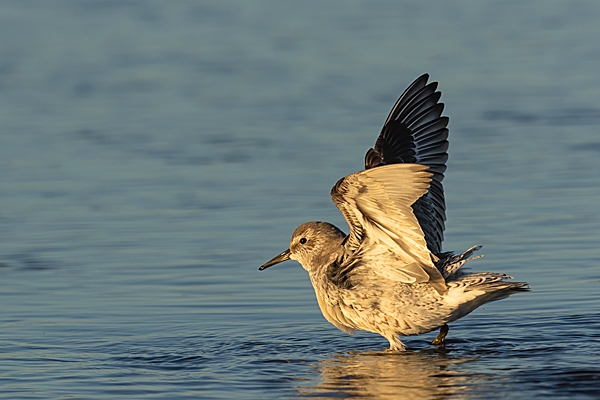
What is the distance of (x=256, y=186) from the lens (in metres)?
11.9

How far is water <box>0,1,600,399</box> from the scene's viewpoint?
25.6 ft

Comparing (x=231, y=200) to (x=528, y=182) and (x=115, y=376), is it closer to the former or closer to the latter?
(x=528, y=182)

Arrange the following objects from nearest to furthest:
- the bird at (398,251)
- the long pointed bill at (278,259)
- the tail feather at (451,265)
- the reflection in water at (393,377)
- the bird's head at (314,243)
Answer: the reflection in water at (393,377) → the bird at (398,251) → the tail feather at (451,265) → the bird's head at (314,243) → the long pointed bill at (278,259)

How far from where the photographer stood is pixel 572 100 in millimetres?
14891

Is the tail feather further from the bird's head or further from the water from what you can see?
the bird's head

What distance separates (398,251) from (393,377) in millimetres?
923

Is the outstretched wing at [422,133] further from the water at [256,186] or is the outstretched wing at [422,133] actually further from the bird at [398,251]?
the water at [256,186]

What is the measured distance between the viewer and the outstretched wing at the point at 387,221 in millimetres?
7215

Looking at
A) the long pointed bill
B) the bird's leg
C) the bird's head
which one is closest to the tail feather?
the bird's leg

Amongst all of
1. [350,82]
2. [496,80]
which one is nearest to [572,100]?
[496,80]

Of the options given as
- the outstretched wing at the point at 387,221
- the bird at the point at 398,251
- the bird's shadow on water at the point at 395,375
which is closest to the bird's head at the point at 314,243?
the bird at the point at 398,251

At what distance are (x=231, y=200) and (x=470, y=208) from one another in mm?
2305

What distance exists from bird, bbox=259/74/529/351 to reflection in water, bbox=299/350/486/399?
294 mm

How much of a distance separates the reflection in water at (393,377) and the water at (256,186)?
3cm
